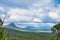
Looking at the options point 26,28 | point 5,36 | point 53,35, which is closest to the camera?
point 5,36

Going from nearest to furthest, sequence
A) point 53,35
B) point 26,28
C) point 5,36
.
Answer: point 5,36, point 53,35, point 26,28

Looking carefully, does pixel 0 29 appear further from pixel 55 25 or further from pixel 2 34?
pixel 55 25

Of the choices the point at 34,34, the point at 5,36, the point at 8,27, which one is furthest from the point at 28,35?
the point at 5,36

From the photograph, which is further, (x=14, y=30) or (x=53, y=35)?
(x=14, y=30)

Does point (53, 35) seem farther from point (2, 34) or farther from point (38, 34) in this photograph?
point (2, 34)

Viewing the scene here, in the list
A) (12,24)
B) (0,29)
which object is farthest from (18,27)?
(0,29)

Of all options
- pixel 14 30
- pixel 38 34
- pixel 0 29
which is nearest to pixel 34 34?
pixel 38 34

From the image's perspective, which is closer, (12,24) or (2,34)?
(2,34)
